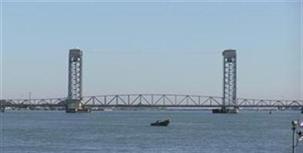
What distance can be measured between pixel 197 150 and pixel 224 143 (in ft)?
47.0

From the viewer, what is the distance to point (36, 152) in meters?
A: 87.4

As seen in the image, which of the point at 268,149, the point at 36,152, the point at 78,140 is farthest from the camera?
the point at 78,140

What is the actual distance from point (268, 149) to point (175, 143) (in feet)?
43.8

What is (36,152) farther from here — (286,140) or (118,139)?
(286,140)

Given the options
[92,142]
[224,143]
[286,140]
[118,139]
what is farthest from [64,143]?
[286,140]

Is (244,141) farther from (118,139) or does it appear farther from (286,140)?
(118,139)

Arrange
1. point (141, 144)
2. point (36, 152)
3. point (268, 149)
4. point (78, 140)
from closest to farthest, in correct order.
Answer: point (36, 152), point (268, 149), point (141, 144), point (78, 140)

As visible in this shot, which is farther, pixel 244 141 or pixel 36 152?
pixel 244 141

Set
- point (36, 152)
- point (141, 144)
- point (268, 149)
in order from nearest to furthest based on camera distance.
Answer: point (36, 152)
point (268, 149)
point (141, 144)

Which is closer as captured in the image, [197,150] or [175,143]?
[197,150]

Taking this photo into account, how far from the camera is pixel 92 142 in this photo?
105562 millimetres

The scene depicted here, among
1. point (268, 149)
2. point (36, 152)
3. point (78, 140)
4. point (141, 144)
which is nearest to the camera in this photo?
point (36, 152)

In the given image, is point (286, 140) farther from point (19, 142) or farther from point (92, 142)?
point (19, 142)

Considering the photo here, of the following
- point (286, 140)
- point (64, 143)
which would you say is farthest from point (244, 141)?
point (64, 143)
